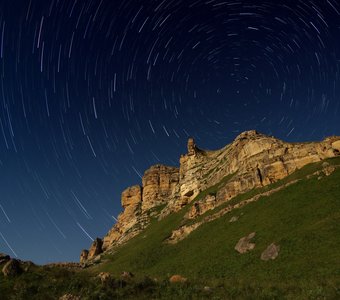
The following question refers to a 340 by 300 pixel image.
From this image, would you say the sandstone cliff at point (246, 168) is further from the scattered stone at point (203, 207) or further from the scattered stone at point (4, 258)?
the scattered stone at point (4, 258)

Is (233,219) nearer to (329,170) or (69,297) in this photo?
(329,170)

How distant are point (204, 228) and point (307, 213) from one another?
34143 millimetres

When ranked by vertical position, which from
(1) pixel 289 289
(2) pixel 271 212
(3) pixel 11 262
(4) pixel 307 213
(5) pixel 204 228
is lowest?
(1) pixel 289 289

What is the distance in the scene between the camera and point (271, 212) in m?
65.6

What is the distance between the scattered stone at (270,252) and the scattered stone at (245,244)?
5109mm

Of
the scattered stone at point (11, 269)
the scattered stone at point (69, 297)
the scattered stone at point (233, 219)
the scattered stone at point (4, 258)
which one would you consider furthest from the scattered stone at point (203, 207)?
the scattered stone at point (69, 297)

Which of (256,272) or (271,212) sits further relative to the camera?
(271,212)

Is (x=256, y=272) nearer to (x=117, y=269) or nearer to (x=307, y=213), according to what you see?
(x=307, y=213)

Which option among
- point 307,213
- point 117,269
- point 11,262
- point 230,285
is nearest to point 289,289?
point 230,285

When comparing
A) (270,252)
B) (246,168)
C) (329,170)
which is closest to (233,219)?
(329,170)

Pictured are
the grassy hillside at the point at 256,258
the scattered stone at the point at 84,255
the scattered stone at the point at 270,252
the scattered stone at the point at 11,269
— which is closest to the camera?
the grassy hillside at the point at 256,258

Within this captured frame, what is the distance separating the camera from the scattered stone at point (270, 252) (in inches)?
1820

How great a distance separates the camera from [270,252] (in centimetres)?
4753

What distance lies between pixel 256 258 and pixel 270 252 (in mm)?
2567
